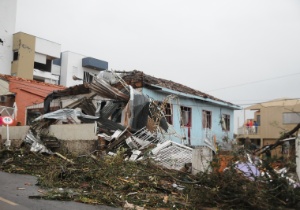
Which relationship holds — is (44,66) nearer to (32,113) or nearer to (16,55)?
(16,55)

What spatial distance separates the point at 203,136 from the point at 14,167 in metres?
12.2

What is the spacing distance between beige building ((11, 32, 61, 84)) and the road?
30628 mm

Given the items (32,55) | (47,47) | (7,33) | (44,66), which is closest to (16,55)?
(32,55)

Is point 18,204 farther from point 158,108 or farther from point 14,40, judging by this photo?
point 14,40

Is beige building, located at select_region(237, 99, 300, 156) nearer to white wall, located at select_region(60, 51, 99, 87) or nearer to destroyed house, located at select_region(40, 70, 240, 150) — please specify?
destroyed house, located at select_region(40, 70, 240, 150)

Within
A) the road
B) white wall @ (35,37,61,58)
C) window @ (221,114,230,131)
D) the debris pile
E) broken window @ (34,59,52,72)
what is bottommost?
the road

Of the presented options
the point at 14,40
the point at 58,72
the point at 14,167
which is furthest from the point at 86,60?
the point at 14,167

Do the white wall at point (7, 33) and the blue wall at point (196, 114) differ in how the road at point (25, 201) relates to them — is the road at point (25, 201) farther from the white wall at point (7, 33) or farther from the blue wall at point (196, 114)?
the white wall at point (7, 33)

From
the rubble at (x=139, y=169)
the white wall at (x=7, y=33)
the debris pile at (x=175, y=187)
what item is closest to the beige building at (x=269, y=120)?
the rubble at (x=139, y=169)

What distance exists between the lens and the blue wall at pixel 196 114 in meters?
17.4

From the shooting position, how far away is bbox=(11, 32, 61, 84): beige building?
36.3m

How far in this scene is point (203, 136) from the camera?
20047 mm

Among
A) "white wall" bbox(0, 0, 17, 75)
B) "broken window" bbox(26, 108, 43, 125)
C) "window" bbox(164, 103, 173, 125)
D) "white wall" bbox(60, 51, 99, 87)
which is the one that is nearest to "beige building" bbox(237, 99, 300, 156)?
"window" bbox(164, 103, 173, 125)

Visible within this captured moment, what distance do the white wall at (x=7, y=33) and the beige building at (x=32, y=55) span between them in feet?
1.81
